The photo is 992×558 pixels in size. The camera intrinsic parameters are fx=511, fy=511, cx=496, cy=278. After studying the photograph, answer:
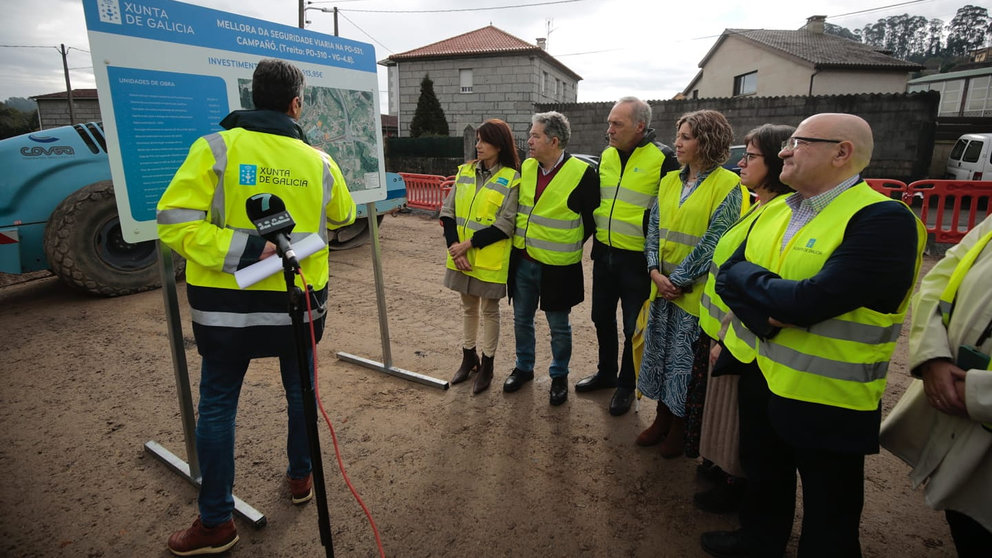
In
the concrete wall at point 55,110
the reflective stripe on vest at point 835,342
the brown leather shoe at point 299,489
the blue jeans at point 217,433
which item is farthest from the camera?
the concrete wall at point 55,110

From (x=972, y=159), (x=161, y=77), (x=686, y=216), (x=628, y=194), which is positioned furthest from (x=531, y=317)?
(x=972, y=159)

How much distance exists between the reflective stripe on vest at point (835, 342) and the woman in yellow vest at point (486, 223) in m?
1.94

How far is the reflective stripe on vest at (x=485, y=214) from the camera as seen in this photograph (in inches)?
132

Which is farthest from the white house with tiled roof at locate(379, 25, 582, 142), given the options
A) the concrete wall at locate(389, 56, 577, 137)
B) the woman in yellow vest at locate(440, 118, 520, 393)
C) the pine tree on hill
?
the woman in yellow vest at locate(440, 118, 520, 393)

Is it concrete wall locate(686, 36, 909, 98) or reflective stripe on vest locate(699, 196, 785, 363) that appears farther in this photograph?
concrete wall locate(686, 36, 909, 98)

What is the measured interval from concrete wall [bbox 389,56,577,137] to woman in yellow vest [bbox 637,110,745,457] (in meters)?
20.3

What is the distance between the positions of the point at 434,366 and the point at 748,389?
8.43ft

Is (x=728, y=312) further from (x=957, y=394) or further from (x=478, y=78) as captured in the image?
(x=478, y=78)

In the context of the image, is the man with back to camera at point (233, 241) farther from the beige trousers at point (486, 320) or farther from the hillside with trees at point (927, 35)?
the hillside with trees at point (927, 35)

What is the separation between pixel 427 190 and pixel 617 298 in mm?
8512

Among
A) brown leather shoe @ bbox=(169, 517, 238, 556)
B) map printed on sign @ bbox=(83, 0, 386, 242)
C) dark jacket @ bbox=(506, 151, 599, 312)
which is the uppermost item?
map printed on sign @ bbox=(83, 0, 386, 242)

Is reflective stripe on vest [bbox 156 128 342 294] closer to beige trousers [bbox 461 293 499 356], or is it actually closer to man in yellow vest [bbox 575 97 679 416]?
beige trousers [bbox 461 293 499 356]

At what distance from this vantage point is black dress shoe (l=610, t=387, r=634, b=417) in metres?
3.33

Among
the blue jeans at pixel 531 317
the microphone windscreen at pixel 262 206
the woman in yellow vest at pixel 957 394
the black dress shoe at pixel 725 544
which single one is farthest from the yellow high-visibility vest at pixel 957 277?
the microphone windscreen at pixel 262 206
